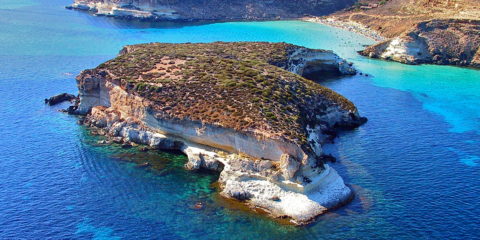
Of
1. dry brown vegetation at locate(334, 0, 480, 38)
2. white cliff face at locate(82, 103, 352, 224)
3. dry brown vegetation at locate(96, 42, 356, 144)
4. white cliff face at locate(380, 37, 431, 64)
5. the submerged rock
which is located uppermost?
dry brown vegetation at locate(334, 0, 480, 38)

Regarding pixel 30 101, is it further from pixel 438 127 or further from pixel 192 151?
pixel 438 127

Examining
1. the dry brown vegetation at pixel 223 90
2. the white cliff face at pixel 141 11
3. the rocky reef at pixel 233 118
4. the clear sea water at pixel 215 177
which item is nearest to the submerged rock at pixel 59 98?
the clear sea water at pixel 215 177

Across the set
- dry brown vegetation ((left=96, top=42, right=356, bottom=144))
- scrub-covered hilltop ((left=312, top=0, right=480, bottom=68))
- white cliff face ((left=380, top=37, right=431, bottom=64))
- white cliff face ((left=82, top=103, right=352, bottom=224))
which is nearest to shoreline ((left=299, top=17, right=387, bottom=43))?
scrub-covered hilltop ((left=312, top=0, right=480, bottom=68))

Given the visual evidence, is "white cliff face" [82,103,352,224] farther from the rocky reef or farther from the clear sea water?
the clear sea water

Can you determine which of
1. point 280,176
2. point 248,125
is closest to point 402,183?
point 280,176

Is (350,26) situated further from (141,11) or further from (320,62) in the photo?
(141,11)

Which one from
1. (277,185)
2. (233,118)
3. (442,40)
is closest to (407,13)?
(442,40)
